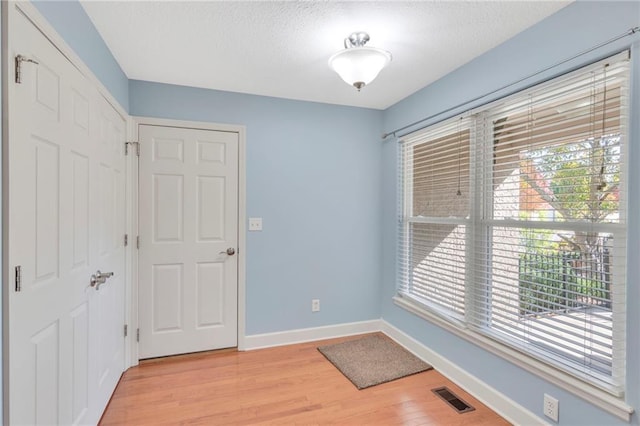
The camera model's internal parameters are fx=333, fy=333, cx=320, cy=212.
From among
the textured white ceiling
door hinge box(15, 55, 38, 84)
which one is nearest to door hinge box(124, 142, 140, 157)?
the textured white ceiling

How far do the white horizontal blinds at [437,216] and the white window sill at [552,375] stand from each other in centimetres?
16

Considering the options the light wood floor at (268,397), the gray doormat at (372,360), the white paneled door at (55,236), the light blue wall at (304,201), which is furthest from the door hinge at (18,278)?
the gray doormat at (372,360)

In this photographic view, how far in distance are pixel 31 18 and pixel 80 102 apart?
51 centimetres

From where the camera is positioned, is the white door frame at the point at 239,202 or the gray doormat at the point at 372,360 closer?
the gray doormat at the point at 372,360

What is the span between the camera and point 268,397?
2.34 metres

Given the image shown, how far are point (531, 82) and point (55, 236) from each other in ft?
8.58

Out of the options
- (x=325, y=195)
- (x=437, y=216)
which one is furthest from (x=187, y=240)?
(x=437, y=216)

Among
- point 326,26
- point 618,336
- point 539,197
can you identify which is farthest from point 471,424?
point 326,26

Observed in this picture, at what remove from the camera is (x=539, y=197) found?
6.42 ft

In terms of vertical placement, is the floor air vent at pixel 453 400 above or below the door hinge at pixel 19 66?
below

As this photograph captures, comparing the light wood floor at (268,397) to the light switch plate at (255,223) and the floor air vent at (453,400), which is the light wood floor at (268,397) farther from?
the light switch plate at (255,223)

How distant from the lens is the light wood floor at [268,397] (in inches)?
82.8

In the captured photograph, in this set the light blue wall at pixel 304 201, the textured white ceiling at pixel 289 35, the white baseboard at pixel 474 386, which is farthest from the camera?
the light blue wall at pixel 304 201

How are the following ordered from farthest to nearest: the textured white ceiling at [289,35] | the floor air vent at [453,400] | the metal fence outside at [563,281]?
the floor air vent at [453,400]
the textured white ceiling at [289,35]
the metal fence outside at [563,281]
